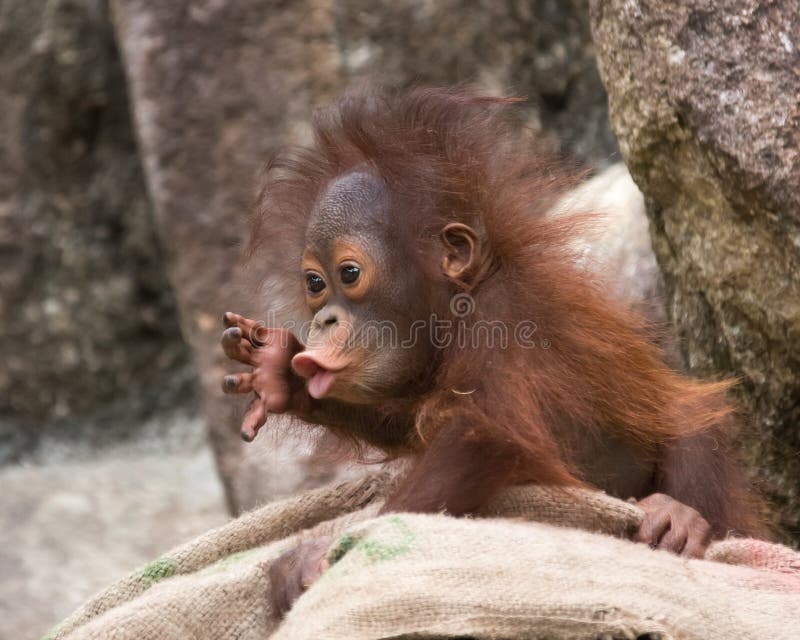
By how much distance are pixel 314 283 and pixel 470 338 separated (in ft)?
1.22

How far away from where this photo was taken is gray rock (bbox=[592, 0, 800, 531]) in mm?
2223

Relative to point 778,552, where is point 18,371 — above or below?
below

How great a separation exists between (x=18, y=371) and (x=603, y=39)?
9.32ft

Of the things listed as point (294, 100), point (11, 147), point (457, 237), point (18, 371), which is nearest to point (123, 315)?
point (18, 371)

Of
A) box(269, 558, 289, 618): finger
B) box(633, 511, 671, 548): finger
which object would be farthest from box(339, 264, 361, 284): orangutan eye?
box(633, 511, 671, 548): finger

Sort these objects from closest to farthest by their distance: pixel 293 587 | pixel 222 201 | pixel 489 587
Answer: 1. pixel 489 587
2. pixel 293 587
3. pixel 222 201

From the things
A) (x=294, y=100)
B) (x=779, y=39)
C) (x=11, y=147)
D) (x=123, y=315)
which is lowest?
(x=123, y=315)

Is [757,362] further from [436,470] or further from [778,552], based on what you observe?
[436,470]

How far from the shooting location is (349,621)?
5.97ft

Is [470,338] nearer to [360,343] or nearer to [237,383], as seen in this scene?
[360,343]

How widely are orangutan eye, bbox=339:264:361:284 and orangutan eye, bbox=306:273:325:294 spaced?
72mm

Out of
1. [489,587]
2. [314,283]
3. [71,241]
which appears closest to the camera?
[489,587]

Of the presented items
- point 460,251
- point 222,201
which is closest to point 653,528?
point 460,251

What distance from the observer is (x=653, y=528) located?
228 centimetres
